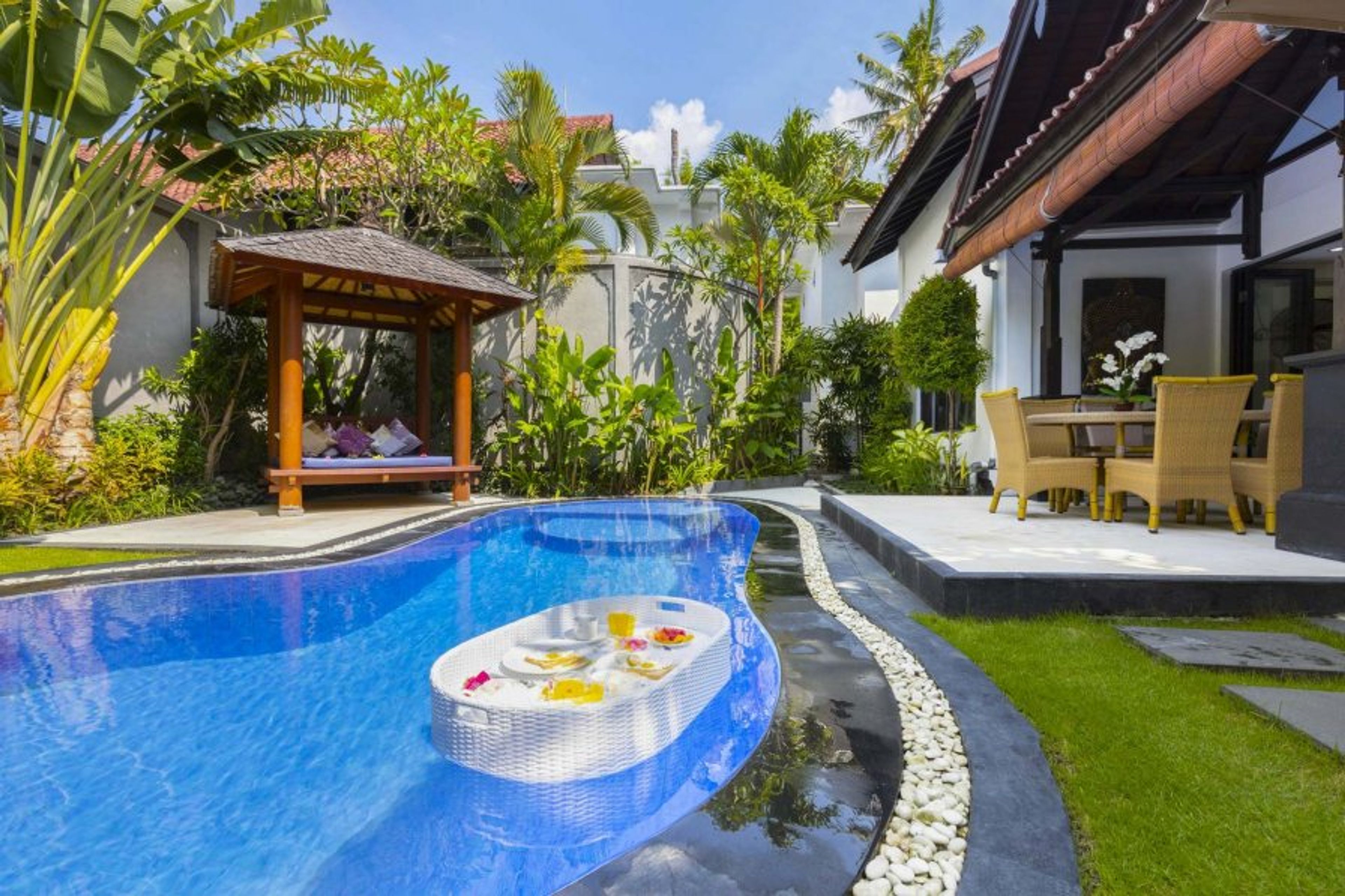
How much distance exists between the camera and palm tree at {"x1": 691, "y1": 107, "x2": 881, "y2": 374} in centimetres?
1181

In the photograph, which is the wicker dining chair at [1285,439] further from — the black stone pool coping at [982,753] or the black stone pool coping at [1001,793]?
the black stone pool coping at [1001,793]

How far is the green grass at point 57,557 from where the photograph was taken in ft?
16.8

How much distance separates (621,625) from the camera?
3258 millimetres

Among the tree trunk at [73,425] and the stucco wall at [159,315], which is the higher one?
the stucco wall at [159,315]

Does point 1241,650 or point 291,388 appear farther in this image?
point 291,388

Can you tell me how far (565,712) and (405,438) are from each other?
8421 millimetres

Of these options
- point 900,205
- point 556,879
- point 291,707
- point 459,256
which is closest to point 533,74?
point 459,256

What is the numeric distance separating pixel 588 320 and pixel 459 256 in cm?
268

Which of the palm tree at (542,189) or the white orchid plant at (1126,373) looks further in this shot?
the palm tree at (542,189)

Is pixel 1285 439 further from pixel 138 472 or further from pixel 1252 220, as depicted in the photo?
pixel 138 472

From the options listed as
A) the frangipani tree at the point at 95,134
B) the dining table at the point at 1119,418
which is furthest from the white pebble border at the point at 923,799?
the frangipani tree at the point at 95,134

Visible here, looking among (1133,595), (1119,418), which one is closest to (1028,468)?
(1119,418)

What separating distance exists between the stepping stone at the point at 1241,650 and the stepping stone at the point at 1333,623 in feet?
0.92

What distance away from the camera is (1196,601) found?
360 centimetres
